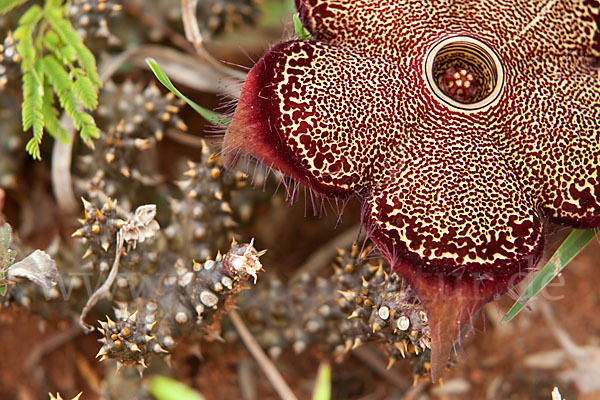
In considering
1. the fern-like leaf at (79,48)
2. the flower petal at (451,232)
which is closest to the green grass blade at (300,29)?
the flower petal at (451,232)

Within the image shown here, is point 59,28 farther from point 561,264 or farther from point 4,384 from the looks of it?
point 561,264

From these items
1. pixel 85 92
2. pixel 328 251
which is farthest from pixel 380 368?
pixel 85 92

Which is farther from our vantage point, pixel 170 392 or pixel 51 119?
pixel 51 119

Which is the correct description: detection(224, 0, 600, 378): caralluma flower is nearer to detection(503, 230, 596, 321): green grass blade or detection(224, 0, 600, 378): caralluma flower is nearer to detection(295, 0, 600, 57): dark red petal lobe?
detection(295, 0, 600, 57): dark red petal lobe

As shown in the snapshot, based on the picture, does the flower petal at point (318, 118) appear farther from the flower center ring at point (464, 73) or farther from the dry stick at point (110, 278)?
the dry stick at point (110, 278)

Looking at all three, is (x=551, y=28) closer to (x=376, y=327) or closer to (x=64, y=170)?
(x=376, y=327)

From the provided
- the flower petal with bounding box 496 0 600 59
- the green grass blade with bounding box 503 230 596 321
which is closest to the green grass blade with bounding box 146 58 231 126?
the flower petal with bounding box 496 0 600 59

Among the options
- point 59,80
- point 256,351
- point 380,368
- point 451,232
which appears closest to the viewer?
point 451,232
